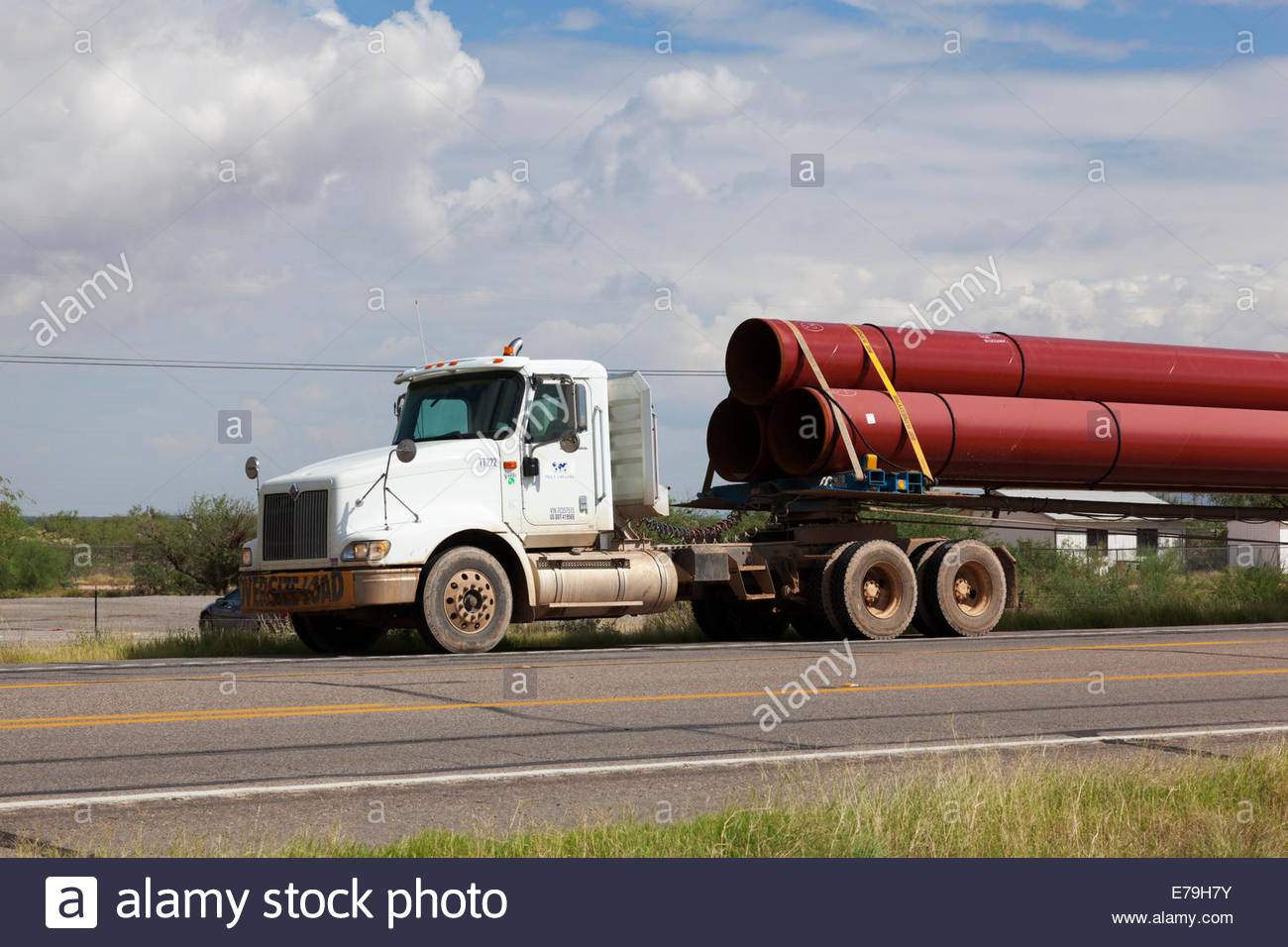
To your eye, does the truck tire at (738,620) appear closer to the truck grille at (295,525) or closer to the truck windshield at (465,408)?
the truck windshield at (465,408)

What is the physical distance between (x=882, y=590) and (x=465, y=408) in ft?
20.5

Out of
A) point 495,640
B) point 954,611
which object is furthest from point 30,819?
point 954,611

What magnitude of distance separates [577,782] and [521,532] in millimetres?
8571

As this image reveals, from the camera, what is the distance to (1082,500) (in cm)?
2066

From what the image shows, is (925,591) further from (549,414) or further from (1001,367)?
(549,414)

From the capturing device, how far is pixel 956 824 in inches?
233

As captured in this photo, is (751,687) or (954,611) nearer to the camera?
(751,687)

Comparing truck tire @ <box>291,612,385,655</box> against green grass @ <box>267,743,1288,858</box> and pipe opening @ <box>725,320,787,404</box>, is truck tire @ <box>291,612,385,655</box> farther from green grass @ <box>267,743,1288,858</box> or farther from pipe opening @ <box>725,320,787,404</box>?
green grass @ <box>267,743,1288,858</box>

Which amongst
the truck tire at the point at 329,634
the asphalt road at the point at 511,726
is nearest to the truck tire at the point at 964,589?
the asphalt road at the point at 511,726

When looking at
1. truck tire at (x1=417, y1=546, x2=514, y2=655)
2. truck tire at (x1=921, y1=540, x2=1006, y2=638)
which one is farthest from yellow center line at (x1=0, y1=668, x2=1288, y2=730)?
truck tire at (x1=921, y1=540, x2=1006, y2=638)

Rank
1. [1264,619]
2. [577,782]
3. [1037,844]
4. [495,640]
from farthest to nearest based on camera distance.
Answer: [1264,619] → [495,640] → [577,782] → [1037,844]

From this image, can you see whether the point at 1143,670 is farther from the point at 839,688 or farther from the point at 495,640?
the point at 495,640

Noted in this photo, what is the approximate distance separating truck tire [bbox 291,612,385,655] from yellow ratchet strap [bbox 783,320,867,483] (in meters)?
6.12

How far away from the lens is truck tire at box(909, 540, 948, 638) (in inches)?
734
